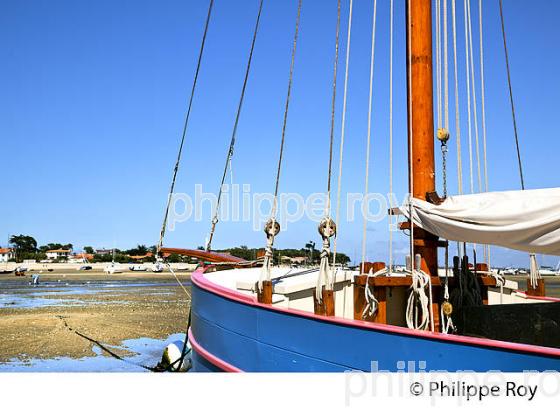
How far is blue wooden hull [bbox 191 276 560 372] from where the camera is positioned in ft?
11.7

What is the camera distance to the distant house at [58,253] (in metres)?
110

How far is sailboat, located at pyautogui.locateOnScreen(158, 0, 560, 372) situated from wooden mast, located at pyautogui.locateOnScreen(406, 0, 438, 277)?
0.04 ft

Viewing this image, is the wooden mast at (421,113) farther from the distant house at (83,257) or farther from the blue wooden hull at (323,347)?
the distant house at (83,257)

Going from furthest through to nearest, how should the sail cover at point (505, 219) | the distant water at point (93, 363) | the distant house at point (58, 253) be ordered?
the distant house at point (58, 253)
the distant water at point (93, 363)
the sail cover at point (505, 219)

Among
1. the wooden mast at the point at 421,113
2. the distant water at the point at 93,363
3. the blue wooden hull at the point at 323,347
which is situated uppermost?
the wooden mast at the point at 421,113

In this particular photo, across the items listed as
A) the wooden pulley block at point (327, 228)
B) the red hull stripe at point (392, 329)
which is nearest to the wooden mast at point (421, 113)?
the wooden pulley block at point (327, 228)

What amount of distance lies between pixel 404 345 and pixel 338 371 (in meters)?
0.78

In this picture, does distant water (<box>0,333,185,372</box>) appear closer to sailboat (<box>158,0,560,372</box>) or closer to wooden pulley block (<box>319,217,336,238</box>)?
sailboat (<box>158,0,560,372</box>)

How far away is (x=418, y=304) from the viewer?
488 centimetres

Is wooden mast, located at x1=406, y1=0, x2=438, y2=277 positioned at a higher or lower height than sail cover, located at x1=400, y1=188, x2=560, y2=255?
higher

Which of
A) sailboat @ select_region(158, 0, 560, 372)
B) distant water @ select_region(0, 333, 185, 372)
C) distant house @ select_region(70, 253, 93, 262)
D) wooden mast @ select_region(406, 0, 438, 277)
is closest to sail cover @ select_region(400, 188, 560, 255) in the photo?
sailboat @ select_region(158, 0, 560, 372)

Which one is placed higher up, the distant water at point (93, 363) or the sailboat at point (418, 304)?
the sailboat at point (418, 304)

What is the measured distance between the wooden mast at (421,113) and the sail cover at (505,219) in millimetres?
487

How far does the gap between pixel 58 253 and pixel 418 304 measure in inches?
4888
